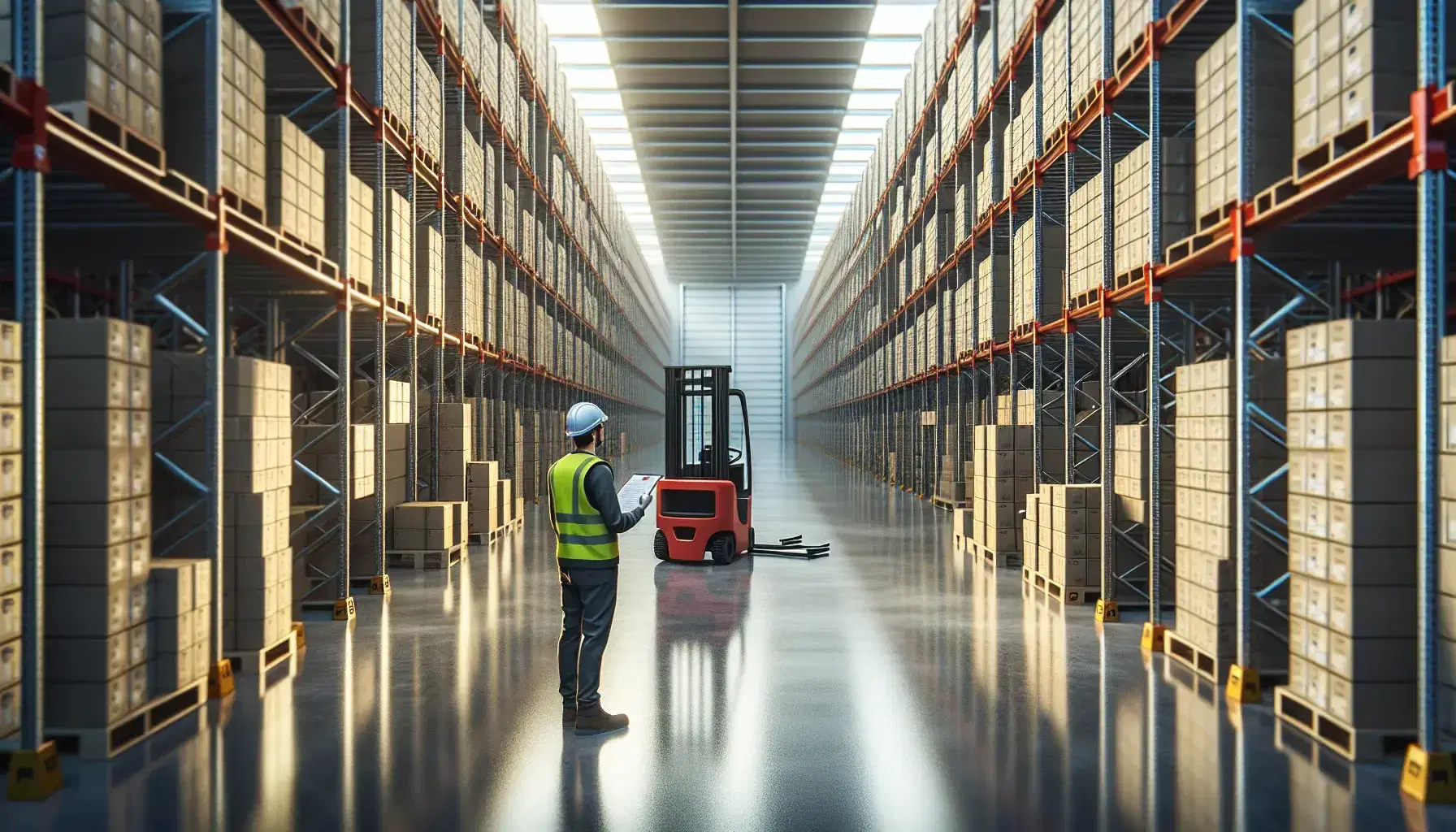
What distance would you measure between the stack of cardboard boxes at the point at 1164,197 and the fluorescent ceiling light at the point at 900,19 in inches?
507

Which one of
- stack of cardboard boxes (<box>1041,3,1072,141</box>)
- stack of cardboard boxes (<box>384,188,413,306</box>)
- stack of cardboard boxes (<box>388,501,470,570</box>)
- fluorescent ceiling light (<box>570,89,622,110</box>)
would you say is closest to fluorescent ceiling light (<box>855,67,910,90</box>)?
fluorescent ceiling light (<box>570,89,622,110</box>)

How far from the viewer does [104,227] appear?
6402 mm

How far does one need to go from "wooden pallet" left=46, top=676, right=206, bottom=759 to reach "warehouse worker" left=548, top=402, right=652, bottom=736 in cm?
203

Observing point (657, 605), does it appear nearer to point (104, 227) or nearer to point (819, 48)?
point (104, 227)

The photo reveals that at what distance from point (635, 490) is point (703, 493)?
5.80 meters

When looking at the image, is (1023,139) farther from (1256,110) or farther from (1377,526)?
(1377,526)

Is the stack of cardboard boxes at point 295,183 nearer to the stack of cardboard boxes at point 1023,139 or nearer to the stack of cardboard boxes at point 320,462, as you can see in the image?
the stack of cardboard boxes at point 320,462

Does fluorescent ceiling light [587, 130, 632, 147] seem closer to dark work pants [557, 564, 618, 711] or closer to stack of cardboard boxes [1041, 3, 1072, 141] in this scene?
stack of cardboard boxes [1041, 3, 1072, 141]

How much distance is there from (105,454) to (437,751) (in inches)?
81.9

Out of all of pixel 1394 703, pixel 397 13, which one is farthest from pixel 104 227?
pixel 1394 703

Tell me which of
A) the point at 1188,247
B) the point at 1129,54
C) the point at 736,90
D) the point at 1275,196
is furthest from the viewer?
the point at 736,90

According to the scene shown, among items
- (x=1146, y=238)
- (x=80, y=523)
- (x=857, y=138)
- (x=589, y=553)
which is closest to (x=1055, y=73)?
(x=1146, y=238)

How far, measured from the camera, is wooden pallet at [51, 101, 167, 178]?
473 cm

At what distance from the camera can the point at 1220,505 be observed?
19.3 feet
